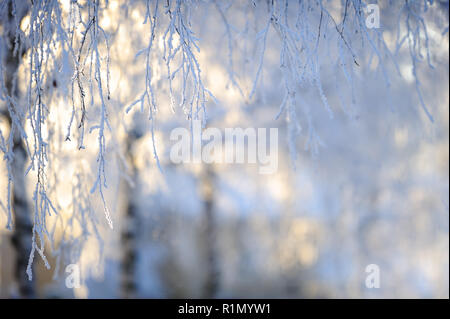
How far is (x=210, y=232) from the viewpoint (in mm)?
4480

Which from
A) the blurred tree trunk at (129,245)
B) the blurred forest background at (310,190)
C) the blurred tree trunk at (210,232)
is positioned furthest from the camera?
the blurred tree trunk at (210,232)

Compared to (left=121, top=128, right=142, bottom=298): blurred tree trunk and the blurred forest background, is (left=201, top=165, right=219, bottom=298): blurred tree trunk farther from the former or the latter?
(left=121, top=128, right=142, bottom=298): blurred tree trunk

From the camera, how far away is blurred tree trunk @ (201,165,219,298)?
4.43 metres

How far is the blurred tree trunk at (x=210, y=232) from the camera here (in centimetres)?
443

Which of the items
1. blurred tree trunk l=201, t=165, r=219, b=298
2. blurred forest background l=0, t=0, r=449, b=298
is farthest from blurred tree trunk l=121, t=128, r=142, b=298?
blurred tree trunk l=201, t=165, r=219, b=298

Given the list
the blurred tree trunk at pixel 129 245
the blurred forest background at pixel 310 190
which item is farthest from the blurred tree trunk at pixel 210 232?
the blurred tree trunk at pixel 129 245

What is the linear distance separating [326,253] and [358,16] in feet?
13.6

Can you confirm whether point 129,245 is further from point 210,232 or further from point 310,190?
point 310,190

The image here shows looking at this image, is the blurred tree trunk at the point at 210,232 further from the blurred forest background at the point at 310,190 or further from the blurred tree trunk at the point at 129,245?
the blurred tree trunk at the point at 129,245

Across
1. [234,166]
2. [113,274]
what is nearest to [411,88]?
[234,166]

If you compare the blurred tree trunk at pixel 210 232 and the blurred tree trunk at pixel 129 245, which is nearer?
the blurred tree trunk at pixel 129 245

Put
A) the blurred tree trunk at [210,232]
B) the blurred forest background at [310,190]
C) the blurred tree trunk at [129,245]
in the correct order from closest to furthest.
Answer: the blurred forest background at [310,190]
the blurred tree trunk at [129,245]
the blurred tree trunk at [210,232]

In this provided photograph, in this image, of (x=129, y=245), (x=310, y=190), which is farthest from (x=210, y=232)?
(x=310, y=190)
